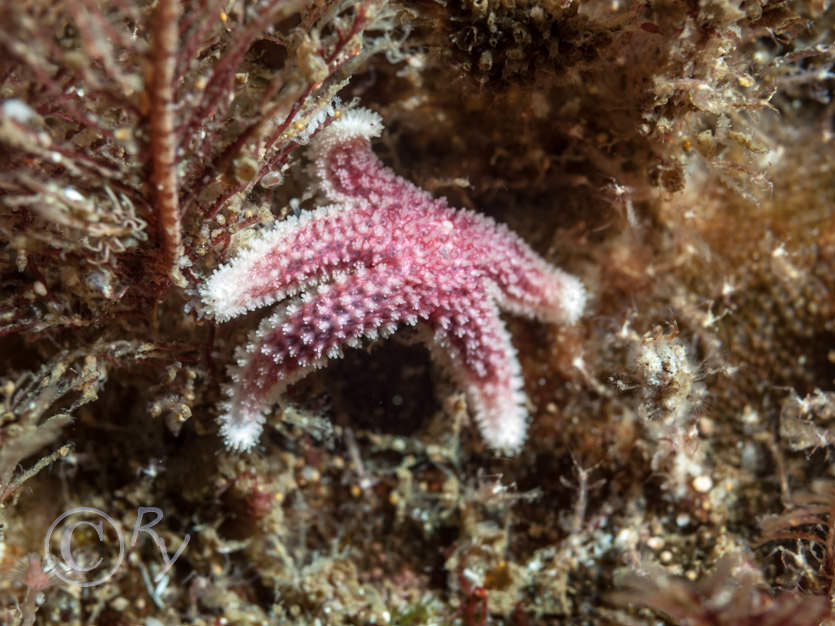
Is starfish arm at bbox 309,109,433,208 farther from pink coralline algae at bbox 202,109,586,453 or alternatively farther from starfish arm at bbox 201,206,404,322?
starfish arm at bbox 201,206,404,322

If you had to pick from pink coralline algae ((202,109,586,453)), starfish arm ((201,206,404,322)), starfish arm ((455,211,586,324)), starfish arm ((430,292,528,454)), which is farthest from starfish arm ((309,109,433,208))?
starfish arm ((430,292,528,454))

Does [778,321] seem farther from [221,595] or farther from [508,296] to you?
[221,595]

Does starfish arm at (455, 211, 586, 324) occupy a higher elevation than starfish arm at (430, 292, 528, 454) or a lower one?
higher

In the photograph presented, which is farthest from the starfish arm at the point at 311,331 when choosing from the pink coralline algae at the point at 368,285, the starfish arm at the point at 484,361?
the starfish arm at the point at 484,361

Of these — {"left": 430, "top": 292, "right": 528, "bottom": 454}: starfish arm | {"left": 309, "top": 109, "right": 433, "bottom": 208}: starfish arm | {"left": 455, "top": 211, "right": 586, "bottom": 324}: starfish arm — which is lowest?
{"left": 430, "top": 292, "right": 528, "bottom": 454}: starfish arm

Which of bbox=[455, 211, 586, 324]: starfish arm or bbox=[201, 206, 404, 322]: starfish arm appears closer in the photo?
bbox=[201, 206, 404, 322]: starfish arm

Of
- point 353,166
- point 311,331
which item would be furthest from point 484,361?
point 353,166

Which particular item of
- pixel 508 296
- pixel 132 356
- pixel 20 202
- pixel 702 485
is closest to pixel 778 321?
pixel 702 485
